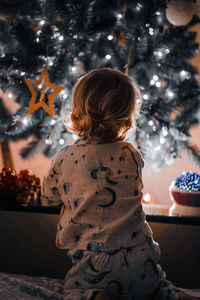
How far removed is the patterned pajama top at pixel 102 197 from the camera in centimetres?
97

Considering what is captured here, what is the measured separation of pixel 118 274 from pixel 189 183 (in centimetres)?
60

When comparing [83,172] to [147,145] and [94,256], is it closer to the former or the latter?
[94,256]

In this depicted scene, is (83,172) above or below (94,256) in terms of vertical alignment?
above

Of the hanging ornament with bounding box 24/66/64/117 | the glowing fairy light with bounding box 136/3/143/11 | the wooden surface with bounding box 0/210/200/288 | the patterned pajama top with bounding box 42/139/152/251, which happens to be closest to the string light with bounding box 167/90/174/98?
the glowing fairy light with bounding box 136/3/143/11

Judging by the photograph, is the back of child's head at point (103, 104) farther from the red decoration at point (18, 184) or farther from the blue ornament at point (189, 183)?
the red decoration at point (18, 184)

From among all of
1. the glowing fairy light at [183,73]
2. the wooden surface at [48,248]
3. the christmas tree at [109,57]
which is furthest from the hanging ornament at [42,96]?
the glowing fairy light at [183,73]

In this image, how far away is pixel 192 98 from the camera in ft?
5.52

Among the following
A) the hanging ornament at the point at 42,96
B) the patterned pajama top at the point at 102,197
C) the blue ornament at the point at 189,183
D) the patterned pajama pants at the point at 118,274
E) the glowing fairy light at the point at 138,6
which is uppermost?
the glowing fairy light at the point at 138,6

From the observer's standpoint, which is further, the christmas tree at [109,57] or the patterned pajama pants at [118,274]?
the christmas tree at [109,57]

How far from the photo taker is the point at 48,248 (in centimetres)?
148

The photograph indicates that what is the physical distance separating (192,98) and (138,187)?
818mm

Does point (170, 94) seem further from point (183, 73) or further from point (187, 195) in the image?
point (187, 195)

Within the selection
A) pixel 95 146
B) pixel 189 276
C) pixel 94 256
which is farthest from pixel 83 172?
pixel 189 276

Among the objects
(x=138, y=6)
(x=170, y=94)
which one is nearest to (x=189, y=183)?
(x=170, y=94)
